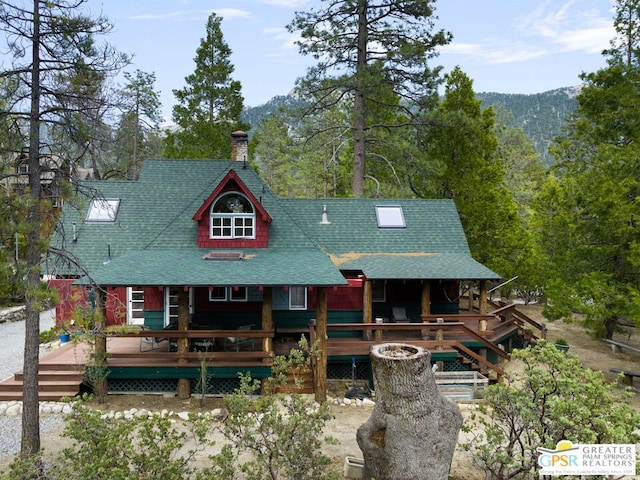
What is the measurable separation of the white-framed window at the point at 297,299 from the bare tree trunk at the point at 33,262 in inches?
318

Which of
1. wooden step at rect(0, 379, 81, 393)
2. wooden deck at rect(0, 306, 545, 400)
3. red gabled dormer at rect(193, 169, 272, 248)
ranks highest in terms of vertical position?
red gabled dormer at rect(193, 169, 272, 248)

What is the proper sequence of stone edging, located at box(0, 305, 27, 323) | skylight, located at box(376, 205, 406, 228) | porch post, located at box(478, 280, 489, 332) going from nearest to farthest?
porch post, located at box(478, 280, 489, 332) → skylight, located at box(376, 205, 406, 228) → stone edging, located at box(0, 305, 27, 323)

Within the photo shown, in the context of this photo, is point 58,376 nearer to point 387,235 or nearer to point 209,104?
point 387,235

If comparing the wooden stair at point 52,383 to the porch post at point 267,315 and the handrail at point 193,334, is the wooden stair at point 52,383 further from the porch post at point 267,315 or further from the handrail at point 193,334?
the porch post at point 267,315

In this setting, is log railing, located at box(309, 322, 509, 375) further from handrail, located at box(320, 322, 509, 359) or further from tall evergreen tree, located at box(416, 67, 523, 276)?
tall evergreen tree, located at box(416, 67, 523, 276)

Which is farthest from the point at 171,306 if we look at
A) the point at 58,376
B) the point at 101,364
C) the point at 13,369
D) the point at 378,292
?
the point at 378,292

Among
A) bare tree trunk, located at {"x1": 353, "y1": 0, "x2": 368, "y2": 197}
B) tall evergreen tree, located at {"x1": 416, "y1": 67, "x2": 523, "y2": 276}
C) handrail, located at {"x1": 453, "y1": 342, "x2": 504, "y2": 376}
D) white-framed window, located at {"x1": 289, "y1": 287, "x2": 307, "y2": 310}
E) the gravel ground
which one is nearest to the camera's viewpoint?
the gravel ground

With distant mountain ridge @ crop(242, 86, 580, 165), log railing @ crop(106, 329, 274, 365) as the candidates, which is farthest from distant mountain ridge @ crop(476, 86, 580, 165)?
log railing @ crop(106, 329, 274, 365)

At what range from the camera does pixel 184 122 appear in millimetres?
26125

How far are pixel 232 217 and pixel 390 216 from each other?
670 centimetres

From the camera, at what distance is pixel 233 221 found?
568 inches

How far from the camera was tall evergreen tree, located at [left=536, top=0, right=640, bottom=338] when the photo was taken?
12.9 m

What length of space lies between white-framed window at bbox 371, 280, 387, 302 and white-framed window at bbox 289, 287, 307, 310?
8.33ft

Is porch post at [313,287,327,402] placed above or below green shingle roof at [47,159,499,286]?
below
